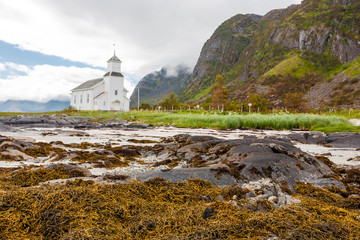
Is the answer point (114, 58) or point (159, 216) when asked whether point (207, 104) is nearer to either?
point (114, 58)

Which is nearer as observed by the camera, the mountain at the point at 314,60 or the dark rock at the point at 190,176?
the dark rock at the point at 190,176

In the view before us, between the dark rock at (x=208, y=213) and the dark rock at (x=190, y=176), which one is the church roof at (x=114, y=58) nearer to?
the dark rock at (x=190, y=176)

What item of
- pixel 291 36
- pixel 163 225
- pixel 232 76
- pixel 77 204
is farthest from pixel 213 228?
pixel 232 76

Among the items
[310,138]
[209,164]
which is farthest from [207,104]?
[209,164]

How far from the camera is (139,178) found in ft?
12.9

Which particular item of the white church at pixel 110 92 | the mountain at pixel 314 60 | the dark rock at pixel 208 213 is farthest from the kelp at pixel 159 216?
the mountain at pixel 314 60

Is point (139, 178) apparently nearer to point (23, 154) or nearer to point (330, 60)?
point (23, 154)

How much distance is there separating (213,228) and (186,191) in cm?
113

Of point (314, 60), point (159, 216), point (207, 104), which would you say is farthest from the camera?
point (314, 60)

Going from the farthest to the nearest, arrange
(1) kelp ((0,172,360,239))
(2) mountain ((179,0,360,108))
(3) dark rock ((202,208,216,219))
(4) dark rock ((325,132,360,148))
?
1. (2) mountain ((179,0,360,108))
2. (4) dark rock ((325,132,360,148))
3. (3) dark rock ((202,208,216,219))
4. (1) kelp ((0,172,360,239))

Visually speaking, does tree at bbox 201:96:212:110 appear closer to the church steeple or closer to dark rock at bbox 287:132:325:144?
the church steeple

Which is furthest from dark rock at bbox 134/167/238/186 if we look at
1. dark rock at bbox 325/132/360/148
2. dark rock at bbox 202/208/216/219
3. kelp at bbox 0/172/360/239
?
dark rock at bbox 325/132/360/148

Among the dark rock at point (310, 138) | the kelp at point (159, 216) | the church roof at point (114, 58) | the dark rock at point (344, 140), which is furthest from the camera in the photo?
the church roof at point (114, 58)

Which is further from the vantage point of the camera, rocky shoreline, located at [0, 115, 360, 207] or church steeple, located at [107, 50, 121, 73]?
church steeple, located at [107, 50, 121, 73]
